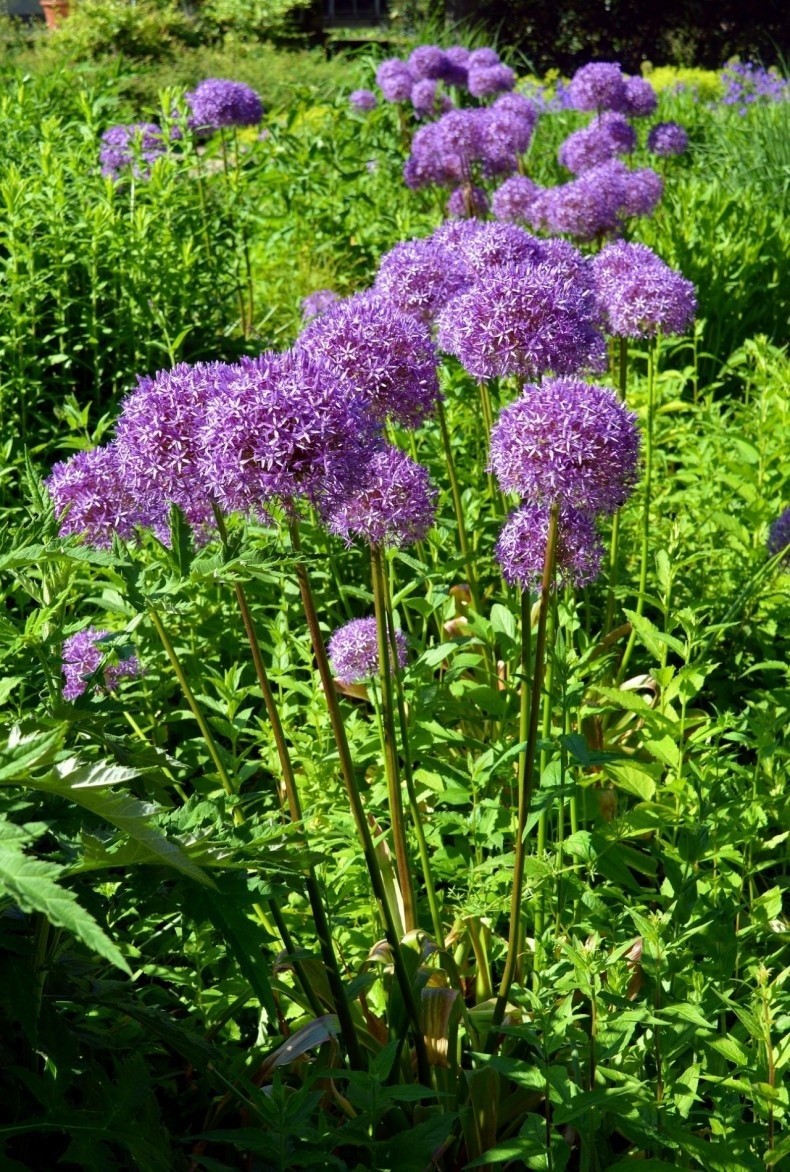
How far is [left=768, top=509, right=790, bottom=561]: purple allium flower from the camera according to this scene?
3.36 m

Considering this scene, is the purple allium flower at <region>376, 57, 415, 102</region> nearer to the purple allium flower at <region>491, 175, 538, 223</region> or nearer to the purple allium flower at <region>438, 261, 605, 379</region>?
the purple allium flower at <region>491, 175, 538, 223</region>

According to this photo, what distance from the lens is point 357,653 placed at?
282cm

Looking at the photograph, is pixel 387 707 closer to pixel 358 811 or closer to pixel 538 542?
pixel 358 811

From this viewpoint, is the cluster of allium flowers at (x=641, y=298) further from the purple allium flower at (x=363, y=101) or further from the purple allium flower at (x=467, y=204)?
the purple allium flower at (x=363, y=101)

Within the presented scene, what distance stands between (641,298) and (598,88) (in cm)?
340

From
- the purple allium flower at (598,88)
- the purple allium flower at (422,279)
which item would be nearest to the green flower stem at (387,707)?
the purple allium flower at (422,279)

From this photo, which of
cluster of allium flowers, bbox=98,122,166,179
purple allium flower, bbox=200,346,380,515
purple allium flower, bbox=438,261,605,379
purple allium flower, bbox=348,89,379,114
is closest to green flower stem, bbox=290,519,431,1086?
purple allium flower, bbox=200,346,380,515

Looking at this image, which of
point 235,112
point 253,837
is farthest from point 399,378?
point 235,112

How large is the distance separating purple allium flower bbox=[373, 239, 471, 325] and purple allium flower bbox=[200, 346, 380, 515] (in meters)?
0.96

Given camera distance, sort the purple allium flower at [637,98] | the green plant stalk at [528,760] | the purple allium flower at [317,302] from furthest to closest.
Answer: the purple allium flower at [637,98] < the purple allium flower at [317,302] < the green plant stalk at [528,760]

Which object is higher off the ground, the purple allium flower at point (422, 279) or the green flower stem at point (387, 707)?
the purple allium flower at point (422, 279)

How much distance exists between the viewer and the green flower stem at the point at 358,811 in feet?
6.47

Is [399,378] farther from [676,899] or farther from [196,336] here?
[196,336]

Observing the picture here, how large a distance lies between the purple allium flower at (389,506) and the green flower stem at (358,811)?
0.63ft
